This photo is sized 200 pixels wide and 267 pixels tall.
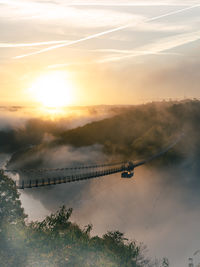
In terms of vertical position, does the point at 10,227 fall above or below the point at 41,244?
above

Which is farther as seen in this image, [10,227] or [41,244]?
[41,244]

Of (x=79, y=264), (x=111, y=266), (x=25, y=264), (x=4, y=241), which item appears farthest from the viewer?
A: (x=111, y=266)

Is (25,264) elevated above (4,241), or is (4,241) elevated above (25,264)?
(4,241)

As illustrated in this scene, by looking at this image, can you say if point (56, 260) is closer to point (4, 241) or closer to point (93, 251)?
point (4, 241)

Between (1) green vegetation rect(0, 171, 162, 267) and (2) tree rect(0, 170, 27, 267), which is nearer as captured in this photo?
(2) tree rect(0, 170, 27, 267)

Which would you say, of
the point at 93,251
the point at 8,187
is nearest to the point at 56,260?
the point at 93,251

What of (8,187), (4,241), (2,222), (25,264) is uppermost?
(8,187)

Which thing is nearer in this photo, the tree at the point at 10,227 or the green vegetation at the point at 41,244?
the tree at the point at 10,227

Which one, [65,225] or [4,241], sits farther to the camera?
[65,225]
